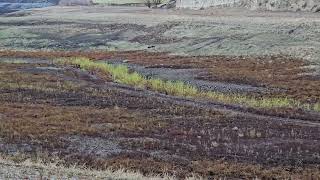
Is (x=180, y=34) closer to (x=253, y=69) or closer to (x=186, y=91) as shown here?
(x=253, y=69)

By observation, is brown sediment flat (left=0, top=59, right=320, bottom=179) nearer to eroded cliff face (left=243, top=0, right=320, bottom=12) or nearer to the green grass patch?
the green grass patch

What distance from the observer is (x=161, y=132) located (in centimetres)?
3394

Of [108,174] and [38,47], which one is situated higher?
[108,174]

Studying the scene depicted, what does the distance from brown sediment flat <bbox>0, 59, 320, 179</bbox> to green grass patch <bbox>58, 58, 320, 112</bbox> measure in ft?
8.50

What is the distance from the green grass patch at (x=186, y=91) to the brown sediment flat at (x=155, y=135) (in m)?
2.59

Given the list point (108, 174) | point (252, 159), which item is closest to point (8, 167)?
point (108, 174)

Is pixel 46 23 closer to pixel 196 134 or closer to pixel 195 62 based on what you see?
pixel 195 62

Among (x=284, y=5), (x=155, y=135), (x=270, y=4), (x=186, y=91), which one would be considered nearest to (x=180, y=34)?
(x=284, y=5)

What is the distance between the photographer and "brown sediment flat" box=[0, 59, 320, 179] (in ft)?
87.1

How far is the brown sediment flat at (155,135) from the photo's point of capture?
87.1ft

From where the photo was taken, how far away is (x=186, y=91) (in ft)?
165

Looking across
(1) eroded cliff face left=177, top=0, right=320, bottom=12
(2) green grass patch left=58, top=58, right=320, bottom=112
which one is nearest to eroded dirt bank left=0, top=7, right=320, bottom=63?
(1) eroded cliff face left=177, top=0, right=320, bottom=12

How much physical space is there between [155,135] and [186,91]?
1751 cm

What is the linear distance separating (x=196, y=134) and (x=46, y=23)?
10827 centimetres
